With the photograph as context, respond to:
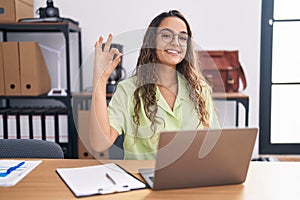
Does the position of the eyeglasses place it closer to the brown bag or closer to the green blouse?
the green blouse

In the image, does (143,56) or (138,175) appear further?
(143,56)

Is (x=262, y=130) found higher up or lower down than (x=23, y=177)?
lower down

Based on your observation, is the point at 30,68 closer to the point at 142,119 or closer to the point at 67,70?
the point at 67,70

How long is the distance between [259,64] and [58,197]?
2.23 metres

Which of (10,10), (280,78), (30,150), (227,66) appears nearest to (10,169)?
(30,150)

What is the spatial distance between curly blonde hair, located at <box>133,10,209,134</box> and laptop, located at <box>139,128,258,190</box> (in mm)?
337

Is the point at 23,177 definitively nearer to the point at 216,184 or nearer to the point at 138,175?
the point at 138,175

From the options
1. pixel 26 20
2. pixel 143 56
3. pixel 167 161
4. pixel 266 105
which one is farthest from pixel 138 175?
pixel 266 105

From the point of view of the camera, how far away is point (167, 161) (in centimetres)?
91

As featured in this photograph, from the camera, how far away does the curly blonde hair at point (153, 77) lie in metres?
1.35

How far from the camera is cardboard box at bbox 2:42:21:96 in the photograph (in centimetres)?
232

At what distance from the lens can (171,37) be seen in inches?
50.1

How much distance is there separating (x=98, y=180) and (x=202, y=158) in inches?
12.5

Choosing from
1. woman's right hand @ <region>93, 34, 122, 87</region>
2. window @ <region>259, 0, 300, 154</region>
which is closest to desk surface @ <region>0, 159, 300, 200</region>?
woman's right hand @ <region>93, 34, 122, 87</region>
